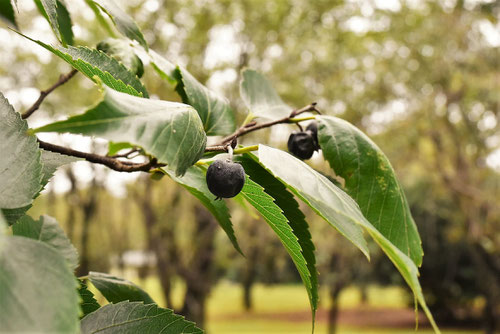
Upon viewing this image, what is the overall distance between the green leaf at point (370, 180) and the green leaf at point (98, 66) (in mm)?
294

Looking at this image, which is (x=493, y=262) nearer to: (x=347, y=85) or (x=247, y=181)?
(x=347, y=85)

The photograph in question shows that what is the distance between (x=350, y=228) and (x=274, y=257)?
21.0m

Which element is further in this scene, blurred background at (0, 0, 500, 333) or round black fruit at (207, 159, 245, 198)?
blurred background at (0, 0, 500, 333)

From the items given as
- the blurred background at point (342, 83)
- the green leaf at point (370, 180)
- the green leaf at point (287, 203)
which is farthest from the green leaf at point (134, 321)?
the blurred background at point (342, 83)

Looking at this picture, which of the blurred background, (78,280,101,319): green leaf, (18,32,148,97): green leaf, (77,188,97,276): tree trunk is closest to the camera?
(18,32,148,97): green leaf

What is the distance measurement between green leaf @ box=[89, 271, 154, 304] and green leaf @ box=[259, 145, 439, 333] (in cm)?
45

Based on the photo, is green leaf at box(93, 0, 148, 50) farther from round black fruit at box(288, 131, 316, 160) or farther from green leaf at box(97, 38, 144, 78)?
round black fruit at box(288, 131, 316, 160)

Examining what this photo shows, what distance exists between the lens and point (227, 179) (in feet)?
1.94

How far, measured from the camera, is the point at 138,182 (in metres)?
12.0

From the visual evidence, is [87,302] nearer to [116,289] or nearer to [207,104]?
[116,289]

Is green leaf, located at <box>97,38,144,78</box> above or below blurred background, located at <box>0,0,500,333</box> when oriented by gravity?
below

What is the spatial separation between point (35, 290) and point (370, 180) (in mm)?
534

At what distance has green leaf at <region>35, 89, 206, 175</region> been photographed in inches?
15.1

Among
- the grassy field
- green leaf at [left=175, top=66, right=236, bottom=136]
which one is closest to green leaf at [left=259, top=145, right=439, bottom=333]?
green leaf at [left=175, top=66, right=236, bottom=136]
